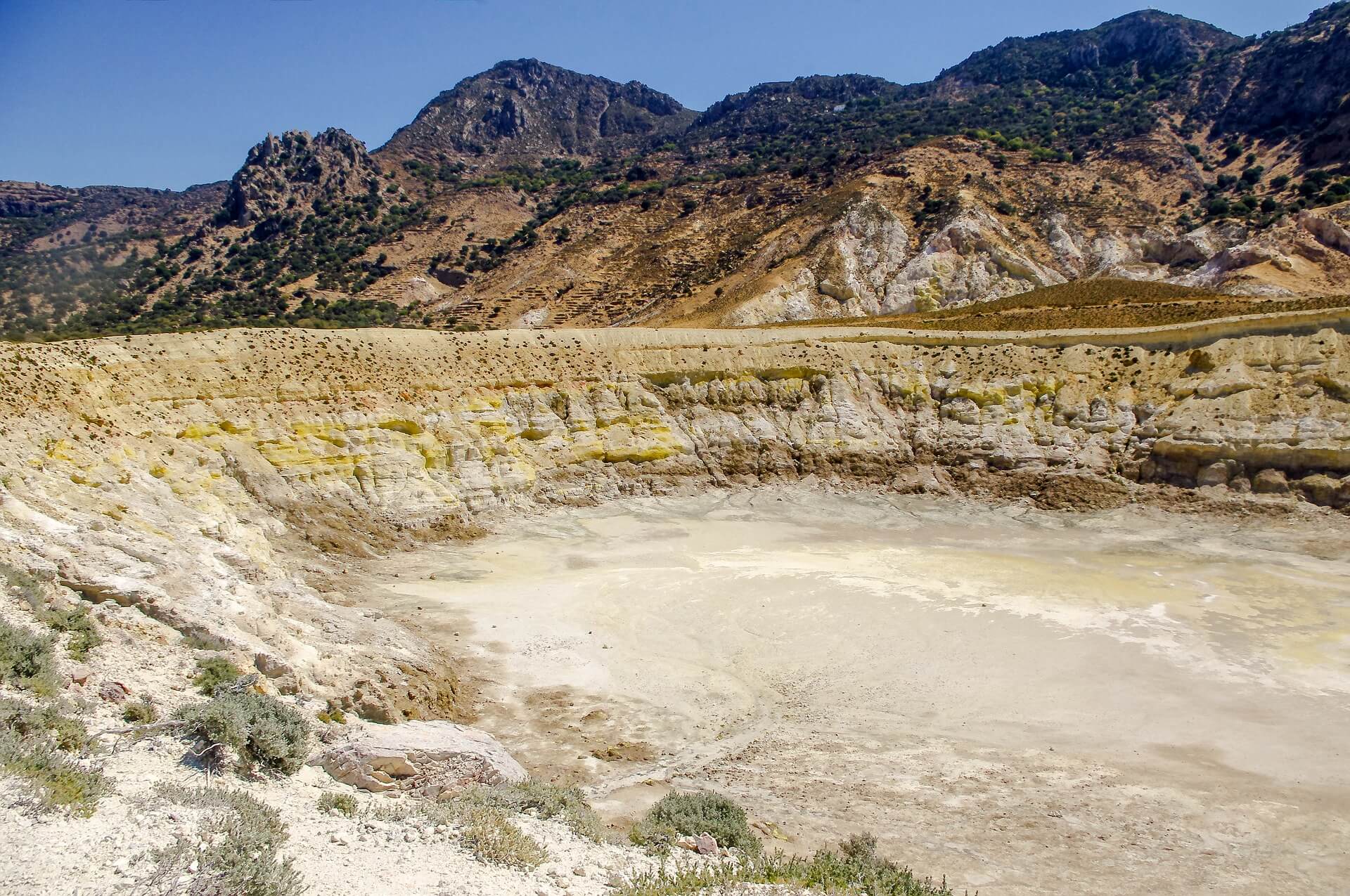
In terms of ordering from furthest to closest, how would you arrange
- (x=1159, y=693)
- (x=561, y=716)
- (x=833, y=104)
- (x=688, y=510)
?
(x=833, y=104), (x=688, y=510), (x=1159, y=693), (x=561, y=716)

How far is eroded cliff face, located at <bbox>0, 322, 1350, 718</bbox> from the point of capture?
16.3 meters

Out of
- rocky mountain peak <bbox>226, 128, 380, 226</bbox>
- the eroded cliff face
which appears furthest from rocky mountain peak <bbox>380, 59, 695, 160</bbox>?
the eroded cliff face

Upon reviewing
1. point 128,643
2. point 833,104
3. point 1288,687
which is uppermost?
point 833,104

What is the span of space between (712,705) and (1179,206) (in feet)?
217

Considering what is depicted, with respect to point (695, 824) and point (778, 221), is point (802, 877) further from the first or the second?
point (778, 221)

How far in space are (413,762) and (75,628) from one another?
4.35 metres

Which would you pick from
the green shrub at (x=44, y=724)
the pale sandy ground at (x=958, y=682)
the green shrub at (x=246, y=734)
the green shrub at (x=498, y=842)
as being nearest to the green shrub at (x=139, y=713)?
the green shrub at (x=246, y=734)

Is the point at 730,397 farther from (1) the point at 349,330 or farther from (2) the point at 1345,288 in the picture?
(2) the point at 1345,288

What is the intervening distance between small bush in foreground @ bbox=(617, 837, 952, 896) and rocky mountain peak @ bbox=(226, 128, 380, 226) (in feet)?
258

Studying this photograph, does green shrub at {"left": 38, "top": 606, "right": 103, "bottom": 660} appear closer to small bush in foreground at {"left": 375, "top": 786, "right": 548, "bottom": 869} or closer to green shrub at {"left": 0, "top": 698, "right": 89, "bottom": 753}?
green shrub at {"left": 0, "top": 698, "right": 89, "bottom": 753}

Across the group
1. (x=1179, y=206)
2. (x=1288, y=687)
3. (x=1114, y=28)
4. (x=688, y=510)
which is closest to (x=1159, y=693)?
(x=1288, y=687)

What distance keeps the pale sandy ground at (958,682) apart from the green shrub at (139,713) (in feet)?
16.3

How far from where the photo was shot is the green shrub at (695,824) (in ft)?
28.9

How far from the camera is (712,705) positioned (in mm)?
14773
